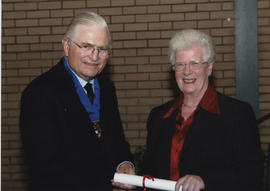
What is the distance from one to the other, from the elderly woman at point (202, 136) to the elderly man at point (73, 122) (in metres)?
0.35

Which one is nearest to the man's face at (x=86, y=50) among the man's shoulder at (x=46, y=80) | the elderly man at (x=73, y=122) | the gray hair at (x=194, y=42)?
the elderly man at (x=73, y=122)

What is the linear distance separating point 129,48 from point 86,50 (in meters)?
2.50

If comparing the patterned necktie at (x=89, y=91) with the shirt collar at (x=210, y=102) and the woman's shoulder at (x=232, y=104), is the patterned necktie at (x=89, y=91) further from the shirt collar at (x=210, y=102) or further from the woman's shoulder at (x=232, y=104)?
the woman's shoulder at (x=232, y=104)

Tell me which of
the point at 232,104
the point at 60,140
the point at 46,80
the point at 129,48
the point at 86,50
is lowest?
the point at 60,140

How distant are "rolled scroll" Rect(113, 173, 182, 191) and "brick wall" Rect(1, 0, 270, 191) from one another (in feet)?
8.23

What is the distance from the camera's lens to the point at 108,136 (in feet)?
8.78

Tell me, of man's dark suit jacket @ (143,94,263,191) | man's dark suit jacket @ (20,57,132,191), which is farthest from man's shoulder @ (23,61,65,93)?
man's dark suit jacket @ (143,94,263,191)

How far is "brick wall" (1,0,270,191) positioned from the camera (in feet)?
15.9

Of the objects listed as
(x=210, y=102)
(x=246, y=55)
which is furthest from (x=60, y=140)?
(x=246, y=55)

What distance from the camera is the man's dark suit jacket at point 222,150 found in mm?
2391

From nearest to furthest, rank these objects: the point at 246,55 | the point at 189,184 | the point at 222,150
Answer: the point at 189,184
the point at 222,150
the point at 246,55

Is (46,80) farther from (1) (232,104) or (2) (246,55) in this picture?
(2) (246,55)

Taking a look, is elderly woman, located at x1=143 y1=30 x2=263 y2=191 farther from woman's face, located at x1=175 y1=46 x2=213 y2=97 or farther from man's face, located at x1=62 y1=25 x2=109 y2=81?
man's face, located at x1=62 y1=25 x2=109 y2=81

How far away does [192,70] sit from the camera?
103 inches
